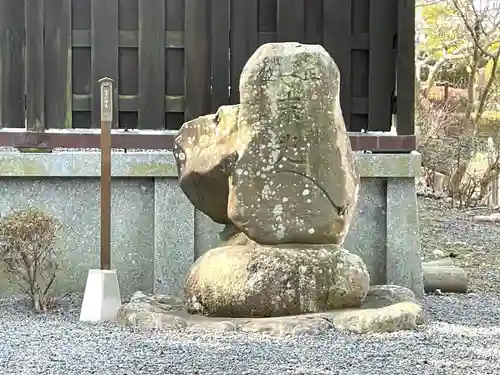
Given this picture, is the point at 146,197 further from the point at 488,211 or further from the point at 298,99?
the point at 488,211

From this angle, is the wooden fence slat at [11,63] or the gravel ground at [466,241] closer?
the wooden fence slat at [11,63]

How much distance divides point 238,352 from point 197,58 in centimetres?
332

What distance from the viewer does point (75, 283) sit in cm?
677

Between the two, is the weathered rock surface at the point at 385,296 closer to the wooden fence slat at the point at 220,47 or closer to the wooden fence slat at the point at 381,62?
the wooden fence slat at the point at 381,62

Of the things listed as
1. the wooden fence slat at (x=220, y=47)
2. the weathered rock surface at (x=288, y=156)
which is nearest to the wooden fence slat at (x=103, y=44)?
the wooden fence slat at (x=220, y=47)

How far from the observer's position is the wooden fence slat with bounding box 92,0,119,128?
7039 millimetres

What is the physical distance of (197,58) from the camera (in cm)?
713

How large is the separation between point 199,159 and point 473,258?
4899 mm

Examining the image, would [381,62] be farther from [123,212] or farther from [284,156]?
[123,212]

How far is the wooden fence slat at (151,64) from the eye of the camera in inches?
279

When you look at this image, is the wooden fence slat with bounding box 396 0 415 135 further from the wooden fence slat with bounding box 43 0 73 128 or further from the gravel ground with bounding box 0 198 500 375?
the wooden fence slat with bounding box 43 0 73 128

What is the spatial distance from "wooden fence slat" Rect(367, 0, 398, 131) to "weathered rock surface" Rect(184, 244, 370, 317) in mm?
2043

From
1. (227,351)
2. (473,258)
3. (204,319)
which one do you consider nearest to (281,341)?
(227,351)

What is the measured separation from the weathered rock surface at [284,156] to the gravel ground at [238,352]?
839mm
